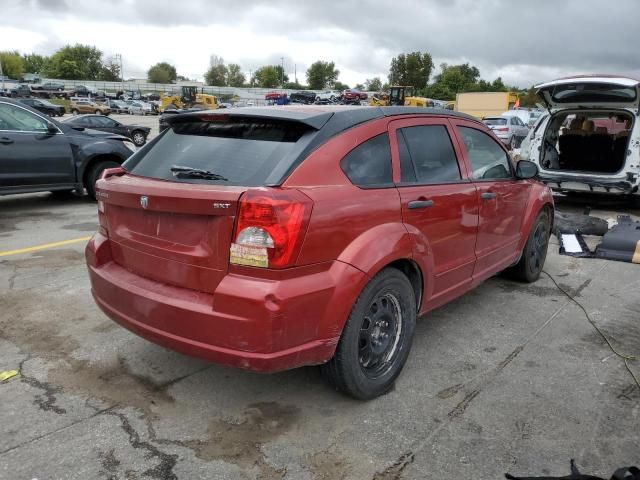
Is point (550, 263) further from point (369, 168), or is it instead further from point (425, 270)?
point (369, 168)

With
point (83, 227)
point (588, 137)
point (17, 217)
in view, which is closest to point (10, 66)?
point (17, 217)

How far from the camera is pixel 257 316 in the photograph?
246 centimetres

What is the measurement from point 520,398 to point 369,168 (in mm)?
1634

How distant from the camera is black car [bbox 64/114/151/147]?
1980 cm

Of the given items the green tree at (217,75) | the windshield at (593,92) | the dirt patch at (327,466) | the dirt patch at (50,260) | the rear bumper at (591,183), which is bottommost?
the dirt patch at (50,260)

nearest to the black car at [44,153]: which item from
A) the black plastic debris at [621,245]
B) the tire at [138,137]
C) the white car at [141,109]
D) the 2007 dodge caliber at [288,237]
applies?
the 2007 dodge caliber at [288,237]

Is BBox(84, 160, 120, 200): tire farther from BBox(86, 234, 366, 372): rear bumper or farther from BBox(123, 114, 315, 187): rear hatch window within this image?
BBox(86, 234, 366, 372): rear bumper

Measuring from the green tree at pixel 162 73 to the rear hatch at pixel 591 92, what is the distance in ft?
468

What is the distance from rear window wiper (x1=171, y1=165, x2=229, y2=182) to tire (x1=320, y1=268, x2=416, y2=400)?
0.99 m

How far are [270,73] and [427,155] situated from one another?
5778 inches

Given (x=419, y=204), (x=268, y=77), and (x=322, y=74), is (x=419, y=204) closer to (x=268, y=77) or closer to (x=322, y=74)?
(x=322, y=74)

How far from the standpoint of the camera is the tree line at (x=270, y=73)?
Answer: 3342 inches

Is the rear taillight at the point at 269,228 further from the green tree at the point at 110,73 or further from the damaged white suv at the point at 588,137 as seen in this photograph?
the green tree at the point at 110,73

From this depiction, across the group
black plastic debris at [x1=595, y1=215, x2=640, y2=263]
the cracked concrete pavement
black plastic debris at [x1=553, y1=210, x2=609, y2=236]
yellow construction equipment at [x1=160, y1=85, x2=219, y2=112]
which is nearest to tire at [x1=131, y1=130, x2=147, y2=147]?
black plastic debris at [x1=553, y1=210, x2=609, y2=236]
